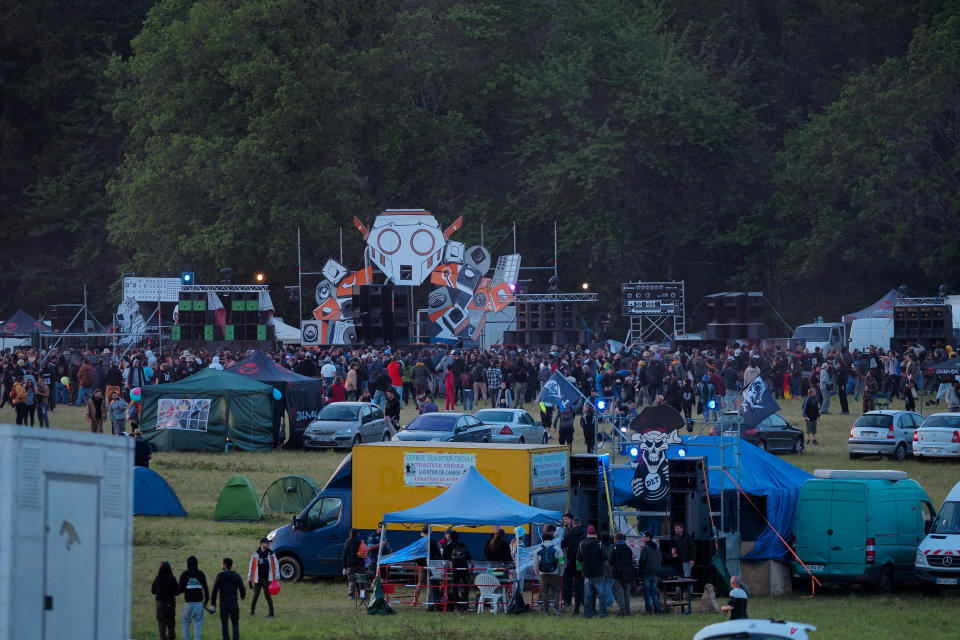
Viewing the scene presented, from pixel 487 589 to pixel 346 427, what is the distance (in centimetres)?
1483

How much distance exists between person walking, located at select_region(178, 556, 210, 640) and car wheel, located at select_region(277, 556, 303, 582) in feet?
17.1

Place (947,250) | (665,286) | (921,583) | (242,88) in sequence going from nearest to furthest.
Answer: (921,583), (665,286), (947,250), (242,88)

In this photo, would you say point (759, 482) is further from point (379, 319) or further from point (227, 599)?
point (379, 319)

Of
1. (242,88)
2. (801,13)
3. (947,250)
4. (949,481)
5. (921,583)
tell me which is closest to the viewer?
(921,583)

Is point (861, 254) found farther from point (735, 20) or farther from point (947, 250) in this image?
point (735, 20)

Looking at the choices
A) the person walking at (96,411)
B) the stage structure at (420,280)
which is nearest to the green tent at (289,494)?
the person walking at (96,411)

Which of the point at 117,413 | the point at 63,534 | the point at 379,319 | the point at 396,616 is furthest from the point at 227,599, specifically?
the point at 379,319

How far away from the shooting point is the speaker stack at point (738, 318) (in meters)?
56.5

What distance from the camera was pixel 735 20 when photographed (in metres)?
75.0

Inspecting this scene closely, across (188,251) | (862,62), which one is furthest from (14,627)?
(862,62)

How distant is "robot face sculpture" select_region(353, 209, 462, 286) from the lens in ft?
192

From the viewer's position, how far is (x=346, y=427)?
3366cm

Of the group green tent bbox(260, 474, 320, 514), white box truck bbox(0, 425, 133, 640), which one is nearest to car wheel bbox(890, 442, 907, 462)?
green tent bbox(260, 474, 320, 514)

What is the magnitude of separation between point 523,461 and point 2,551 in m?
11.8
